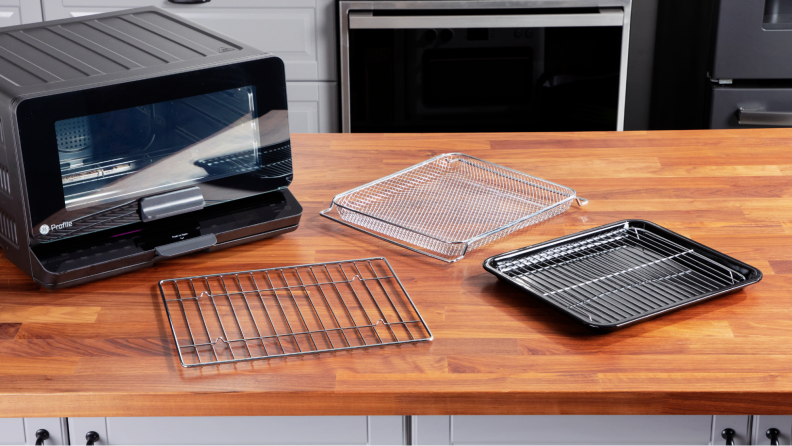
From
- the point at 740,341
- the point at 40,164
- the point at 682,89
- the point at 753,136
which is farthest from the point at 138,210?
the point at 682,89

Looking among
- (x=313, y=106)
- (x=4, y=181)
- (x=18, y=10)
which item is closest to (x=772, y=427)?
(x=4, y=181)

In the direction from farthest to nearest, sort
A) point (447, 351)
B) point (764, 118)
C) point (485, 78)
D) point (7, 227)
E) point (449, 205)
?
1. point (485, 78)
2. point (764, 118)
3. point (449, 205)
4. point (7, 227)
5. point (447, 351)

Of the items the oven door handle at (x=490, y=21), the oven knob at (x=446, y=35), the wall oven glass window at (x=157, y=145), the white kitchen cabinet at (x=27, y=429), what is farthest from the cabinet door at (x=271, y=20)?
the white kitchen cabinet at (x=27, y=429)

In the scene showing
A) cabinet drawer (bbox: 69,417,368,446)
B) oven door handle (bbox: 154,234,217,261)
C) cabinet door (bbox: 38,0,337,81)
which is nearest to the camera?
cabinet drawer (bbox: 69,417,368,446)

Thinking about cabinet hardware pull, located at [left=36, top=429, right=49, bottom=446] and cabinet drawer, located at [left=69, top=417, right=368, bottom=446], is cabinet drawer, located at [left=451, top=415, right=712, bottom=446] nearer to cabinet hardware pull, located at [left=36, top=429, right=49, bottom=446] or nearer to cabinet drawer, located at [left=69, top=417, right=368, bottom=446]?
cabinet drawer, located at [left=69, top=417, right=368, bottom=446]

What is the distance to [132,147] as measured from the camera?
3.45 ft

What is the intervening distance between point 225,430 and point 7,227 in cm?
40

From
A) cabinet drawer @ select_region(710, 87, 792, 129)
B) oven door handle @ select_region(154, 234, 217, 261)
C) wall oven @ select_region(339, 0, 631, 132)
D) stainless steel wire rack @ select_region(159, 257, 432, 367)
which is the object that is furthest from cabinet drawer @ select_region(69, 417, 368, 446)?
cabinet drawer @ select_region(710, 87, 792, 129)

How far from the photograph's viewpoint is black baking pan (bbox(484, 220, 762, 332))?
0.99 meters

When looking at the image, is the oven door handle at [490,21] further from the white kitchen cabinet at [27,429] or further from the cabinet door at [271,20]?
the white kitchen cabinet at [27,429]

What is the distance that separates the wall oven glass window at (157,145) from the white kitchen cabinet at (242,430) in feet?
0.96

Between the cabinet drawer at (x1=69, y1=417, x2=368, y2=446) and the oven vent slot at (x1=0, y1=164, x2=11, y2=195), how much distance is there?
30 centimetres

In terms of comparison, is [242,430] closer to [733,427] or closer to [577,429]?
[577,429]

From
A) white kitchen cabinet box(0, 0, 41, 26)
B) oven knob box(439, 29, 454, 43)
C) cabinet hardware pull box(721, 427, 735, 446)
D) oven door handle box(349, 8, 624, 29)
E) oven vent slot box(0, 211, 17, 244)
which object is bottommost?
cabinet hardware pull box(721, 427, 735, 446)
